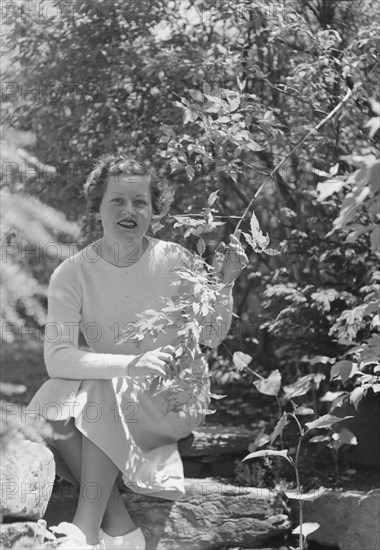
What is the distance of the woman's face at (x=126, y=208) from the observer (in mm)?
3219

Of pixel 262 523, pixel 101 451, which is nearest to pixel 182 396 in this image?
pixel 101 451

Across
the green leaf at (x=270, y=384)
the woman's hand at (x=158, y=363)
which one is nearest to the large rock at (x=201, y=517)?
the green leaf at (x=270, y=384)

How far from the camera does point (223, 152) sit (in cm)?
325

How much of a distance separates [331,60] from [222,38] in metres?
0.69

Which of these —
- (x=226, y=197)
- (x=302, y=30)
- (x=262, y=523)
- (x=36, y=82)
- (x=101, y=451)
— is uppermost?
(x=302, y=30)

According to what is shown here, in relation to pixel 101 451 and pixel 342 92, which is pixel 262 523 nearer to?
pixel 101 451

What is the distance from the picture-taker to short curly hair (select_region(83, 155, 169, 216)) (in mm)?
3291

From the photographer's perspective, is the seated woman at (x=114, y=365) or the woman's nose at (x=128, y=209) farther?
the woman's nose at (x=128, y=209)

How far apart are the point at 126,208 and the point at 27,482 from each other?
40.0 inches

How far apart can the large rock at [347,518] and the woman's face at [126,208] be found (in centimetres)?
123

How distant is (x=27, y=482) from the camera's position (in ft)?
9.32

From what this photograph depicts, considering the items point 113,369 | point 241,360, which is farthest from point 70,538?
point 241,360

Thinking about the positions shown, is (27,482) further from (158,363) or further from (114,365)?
(158,363)

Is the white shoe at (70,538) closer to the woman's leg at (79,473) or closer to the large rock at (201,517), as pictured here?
the woman's leg at (79,473)
